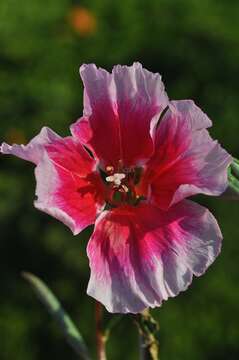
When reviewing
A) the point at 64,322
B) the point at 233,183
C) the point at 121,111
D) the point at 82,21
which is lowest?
the point at 64,322

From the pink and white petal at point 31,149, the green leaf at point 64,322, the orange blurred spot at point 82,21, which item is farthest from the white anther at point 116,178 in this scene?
the orange blurred spot at point 82,21

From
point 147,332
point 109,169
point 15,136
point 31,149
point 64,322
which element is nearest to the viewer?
point 31,149

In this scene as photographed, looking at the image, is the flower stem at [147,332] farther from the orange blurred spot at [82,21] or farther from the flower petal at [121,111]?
the orange blurred spot at [82,21]

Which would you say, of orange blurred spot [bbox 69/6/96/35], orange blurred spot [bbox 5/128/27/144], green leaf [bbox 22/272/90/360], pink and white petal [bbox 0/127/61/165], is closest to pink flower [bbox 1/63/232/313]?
pink and white petal [bbox 0/127/61/165]

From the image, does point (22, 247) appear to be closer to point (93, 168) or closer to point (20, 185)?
point (20, 185)

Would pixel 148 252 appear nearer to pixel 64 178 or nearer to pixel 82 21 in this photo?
pixel 64 178

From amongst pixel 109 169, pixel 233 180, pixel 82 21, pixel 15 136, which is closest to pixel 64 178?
pixel 109 169

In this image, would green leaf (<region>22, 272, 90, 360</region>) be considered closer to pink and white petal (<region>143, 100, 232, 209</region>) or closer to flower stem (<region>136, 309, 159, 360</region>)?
flower stem (<region>136, 309, 159, 360</region>)
